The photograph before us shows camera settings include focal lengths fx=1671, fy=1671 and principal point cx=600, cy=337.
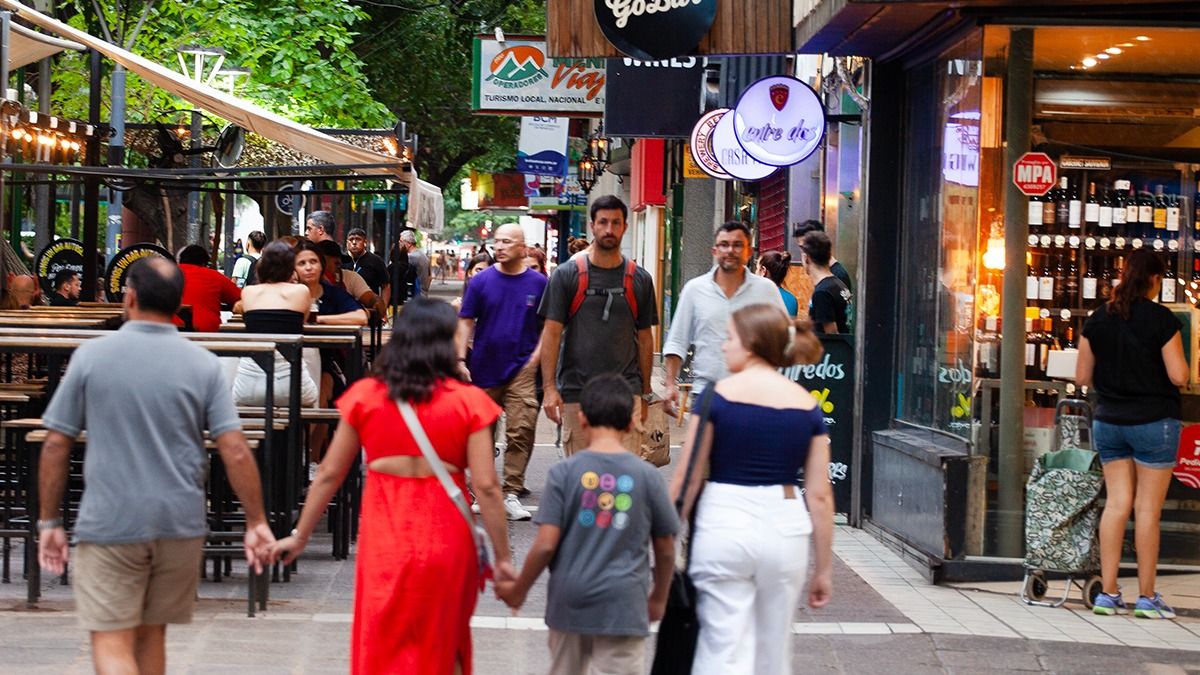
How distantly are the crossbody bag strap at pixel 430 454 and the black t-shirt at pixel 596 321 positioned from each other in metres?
4.02

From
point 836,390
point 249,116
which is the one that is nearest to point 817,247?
point 836,390

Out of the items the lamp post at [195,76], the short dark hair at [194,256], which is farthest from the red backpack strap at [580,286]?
the lamp post at [195,76]

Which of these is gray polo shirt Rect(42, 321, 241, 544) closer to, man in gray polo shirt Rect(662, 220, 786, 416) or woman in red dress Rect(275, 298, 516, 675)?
woman in red dress Rect(275, 298, 516, 675)

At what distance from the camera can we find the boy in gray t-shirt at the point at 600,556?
16.6ft

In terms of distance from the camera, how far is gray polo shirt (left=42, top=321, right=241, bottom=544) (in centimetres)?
522

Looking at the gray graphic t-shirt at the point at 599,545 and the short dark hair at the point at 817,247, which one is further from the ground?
the short dark hair at the point at 817,247

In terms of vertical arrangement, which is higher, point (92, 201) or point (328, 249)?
→ point (92, 201)

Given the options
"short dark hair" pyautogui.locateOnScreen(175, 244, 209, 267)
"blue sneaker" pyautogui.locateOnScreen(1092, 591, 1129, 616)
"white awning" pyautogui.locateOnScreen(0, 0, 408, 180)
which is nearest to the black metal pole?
"white awning" pyautogui.locateOnScreen(0, 0, 408, 180)

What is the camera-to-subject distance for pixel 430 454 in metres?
5.00

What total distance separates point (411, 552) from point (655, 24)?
6900 mm

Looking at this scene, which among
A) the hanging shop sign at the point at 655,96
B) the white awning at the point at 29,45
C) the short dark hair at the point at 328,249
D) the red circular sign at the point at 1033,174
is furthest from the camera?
the hanging shop sign at the point at 655,96

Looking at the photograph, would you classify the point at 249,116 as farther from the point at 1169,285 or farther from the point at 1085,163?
the point at 1169,285

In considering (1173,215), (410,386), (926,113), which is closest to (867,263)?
(926,113)

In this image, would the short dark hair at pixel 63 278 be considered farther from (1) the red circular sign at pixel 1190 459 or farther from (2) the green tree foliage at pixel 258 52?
(1) the red circular sign at pixel 1190 459
